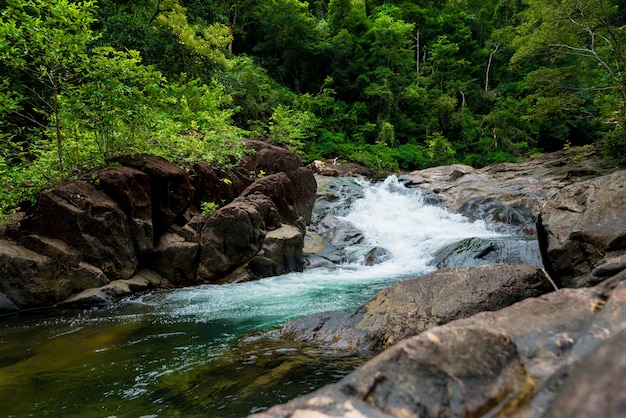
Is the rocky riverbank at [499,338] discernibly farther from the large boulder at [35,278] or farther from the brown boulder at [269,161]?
the brown boulder at [269,161]

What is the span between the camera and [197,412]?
300 cm

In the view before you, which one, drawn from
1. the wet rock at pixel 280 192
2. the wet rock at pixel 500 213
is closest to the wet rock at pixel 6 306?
the wet rock at pixel 280 192

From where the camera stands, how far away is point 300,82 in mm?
28297

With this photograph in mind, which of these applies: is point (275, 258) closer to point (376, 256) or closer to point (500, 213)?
point (376, 256)

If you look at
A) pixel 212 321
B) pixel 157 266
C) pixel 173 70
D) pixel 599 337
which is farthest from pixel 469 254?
pixel 173 70

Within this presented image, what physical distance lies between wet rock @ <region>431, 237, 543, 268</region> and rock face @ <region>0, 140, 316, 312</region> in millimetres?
4064

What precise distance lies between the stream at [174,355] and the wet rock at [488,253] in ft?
7.03

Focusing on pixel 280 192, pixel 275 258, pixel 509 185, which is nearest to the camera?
pixel 275 258

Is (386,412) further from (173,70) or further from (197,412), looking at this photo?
(173,70)

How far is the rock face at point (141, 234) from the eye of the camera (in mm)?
6598

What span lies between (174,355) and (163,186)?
17.5 ft

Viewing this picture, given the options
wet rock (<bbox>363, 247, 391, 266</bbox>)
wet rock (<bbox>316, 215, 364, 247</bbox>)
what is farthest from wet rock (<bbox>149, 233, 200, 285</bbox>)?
wet rock (<bbox>316, 215, 364, 247</bbox>)

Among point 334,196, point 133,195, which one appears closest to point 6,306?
point 133,195

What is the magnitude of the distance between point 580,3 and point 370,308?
1331 cm
